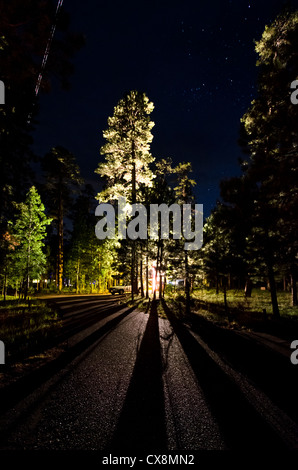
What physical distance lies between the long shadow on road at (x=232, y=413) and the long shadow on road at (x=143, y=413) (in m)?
1.05

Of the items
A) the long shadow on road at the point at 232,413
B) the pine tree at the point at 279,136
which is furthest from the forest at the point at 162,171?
the long shadow on road at the point at 232,413

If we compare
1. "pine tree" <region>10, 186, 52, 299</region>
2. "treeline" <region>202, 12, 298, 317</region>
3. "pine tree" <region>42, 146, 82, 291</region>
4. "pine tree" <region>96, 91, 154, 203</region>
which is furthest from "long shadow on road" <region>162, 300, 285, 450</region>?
"pine tree" <region>42, 146, 82, 291</region>

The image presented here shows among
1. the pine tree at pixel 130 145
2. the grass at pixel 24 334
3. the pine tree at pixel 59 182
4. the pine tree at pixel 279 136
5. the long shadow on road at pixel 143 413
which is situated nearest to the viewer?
the long shadow on road at pixel 143 413

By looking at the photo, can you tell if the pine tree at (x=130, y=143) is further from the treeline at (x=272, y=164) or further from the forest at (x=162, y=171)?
the treeline at (x=272, y=164)

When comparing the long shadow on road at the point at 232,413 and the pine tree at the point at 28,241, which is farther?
the pine tree at the point at 28,241

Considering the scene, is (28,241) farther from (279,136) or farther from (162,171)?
(279,136)

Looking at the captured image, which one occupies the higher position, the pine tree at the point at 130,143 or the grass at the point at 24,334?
the pine tree at the point at 130,143

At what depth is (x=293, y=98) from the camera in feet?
26.3

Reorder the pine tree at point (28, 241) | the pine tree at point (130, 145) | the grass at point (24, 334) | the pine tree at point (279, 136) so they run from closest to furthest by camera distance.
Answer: the grass at point (24, 334), the pine tree at point (279, 136), the pine tree at point (130, 145), the pine tree at point (28, 241)

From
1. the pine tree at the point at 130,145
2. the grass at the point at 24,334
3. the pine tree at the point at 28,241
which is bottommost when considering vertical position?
the grass at the point at 24,334

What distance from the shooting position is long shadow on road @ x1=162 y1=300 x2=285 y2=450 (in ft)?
10.1

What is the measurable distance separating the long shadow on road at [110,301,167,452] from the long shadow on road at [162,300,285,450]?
3.45 feet

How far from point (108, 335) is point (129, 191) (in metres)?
15.3

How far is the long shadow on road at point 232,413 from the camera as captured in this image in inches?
121
